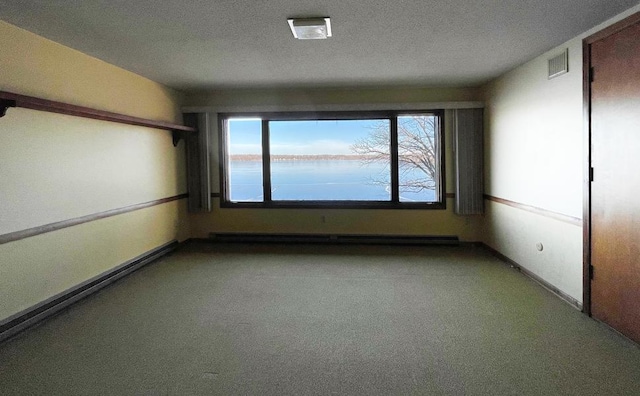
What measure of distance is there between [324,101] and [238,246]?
244 cm

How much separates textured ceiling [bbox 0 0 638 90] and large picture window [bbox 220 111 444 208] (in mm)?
1179

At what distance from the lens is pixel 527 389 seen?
2.11 m

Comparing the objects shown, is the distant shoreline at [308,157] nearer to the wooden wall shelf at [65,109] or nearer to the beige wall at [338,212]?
the beige wall at [338,212]

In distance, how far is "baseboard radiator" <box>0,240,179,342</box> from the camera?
2.88 m

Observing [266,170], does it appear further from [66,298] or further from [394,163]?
[66,298]

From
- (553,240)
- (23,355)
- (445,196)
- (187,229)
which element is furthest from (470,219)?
(23,355)

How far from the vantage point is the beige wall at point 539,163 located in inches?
130

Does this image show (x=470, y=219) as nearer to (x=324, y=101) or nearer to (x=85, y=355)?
(x=324, y=101)

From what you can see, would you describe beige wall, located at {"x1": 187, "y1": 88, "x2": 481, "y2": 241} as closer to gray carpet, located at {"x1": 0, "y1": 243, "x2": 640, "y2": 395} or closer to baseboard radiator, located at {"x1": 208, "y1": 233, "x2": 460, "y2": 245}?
baseboard radiator, located at {"x1": 208, "y1": 233, "x2": 460, "y2": 245}

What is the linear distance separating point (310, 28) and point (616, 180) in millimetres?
2464

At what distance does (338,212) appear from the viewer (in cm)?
581

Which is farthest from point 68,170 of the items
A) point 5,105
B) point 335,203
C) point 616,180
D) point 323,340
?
point 616,180

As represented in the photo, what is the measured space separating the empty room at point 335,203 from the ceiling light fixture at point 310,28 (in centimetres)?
3

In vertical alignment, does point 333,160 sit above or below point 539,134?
below
